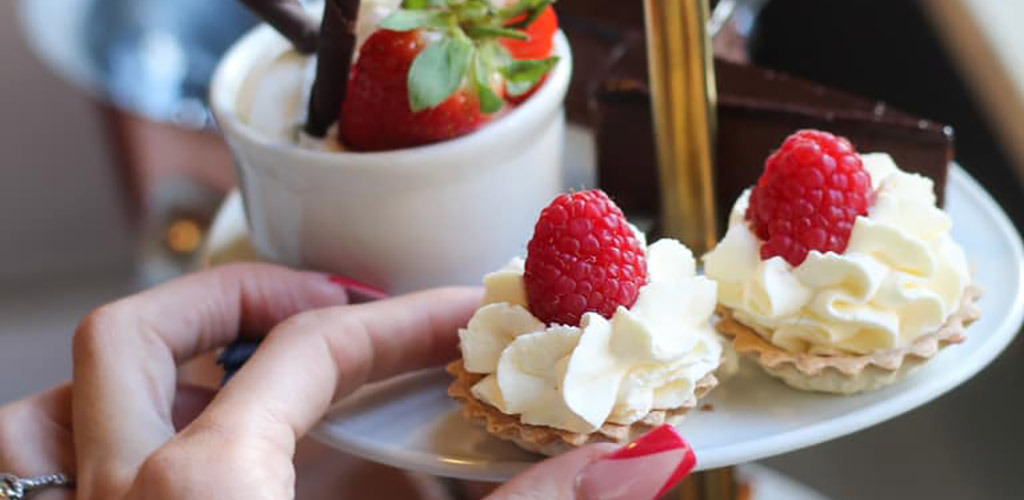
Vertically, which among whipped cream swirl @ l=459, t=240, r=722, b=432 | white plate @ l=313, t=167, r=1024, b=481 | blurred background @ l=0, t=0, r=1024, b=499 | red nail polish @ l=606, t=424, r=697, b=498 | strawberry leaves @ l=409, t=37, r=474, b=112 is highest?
strawberry leaves @ l=409, t=37, r=474, b=112

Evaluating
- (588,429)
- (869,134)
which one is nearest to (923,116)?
(869,134)

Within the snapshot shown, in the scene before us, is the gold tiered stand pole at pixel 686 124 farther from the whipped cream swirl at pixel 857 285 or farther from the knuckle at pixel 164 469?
the knuckle at pixel 164 469

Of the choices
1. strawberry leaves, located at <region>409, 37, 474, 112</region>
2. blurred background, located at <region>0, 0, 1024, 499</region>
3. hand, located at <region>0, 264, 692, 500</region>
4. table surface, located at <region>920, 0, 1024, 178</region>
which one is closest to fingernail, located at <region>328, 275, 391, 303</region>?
hand, located at <region>0, 264, 692, 500</region>

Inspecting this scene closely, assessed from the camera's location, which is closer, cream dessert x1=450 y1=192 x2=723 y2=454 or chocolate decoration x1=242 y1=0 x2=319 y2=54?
cream dessert x1=450 y1=192 x2=723 y2=454

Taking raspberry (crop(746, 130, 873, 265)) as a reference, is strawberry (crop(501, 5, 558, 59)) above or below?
above

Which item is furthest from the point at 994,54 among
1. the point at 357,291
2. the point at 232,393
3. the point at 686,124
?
the point at 232,393

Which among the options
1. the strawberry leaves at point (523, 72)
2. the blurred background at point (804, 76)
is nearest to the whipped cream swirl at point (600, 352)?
the strawberry leaves at point (523, 72)

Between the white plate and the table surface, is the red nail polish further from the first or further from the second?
the table surface
